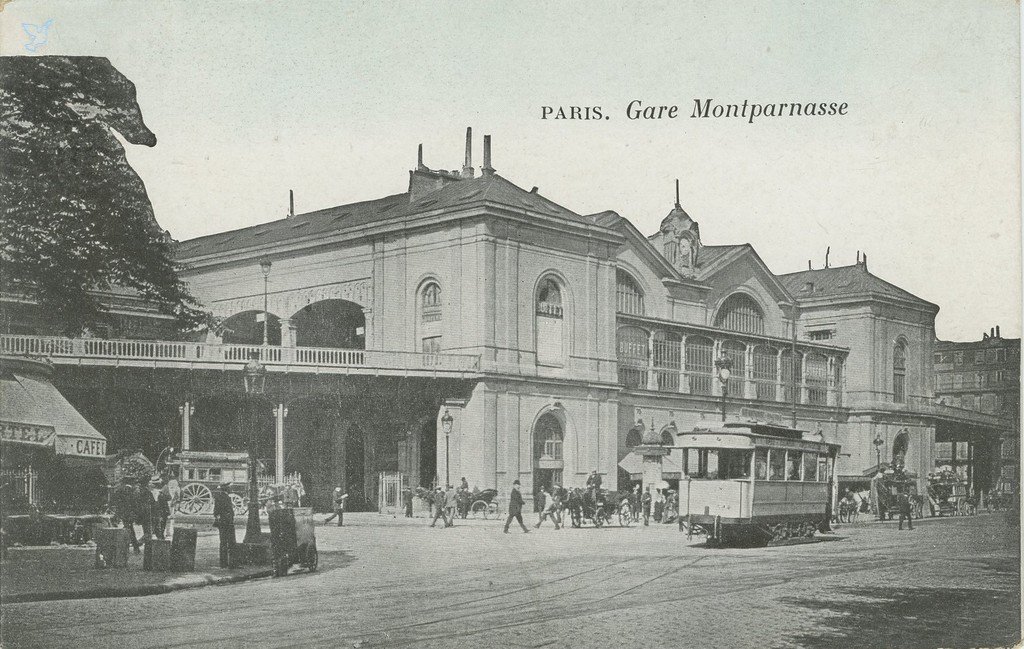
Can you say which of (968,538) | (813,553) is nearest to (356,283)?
(813,553)

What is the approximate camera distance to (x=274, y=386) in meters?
14.5

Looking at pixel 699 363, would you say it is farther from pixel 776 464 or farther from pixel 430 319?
pixel 430 319

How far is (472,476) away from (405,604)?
843 centimetres

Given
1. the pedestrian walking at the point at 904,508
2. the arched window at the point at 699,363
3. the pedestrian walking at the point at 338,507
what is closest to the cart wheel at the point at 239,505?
the pedestrian walking at the point at 338,507

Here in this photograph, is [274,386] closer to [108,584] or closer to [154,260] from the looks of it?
[154,260]

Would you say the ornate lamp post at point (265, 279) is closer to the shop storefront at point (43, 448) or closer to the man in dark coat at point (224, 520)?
the man in dark coat at point (224, 520)

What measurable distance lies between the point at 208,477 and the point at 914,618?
28.3 feet

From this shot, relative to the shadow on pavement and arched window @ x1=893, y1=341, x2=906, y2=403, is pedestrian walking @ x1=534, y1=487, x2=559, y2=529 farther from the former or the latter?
arched window @ x1=893, y1=341, x2=906, y2=403

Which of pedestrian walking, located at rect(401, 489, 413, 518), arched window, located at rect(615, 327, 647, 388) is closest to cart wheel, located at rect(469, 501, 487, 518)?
pedestrian walking, located at rect(401, 489, 413, 518)

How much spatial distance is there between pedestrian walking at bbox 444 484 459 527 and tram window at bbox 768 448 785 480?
5.28m

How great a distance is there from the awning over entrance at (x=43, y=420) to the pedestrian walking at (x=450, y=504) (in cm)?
640

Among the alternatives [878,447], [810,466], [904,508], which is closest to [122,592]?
[810,466]

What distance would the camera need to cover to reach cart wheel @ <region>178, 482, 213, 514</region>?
13062mm

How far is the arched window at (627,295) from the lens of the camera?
2881cm
